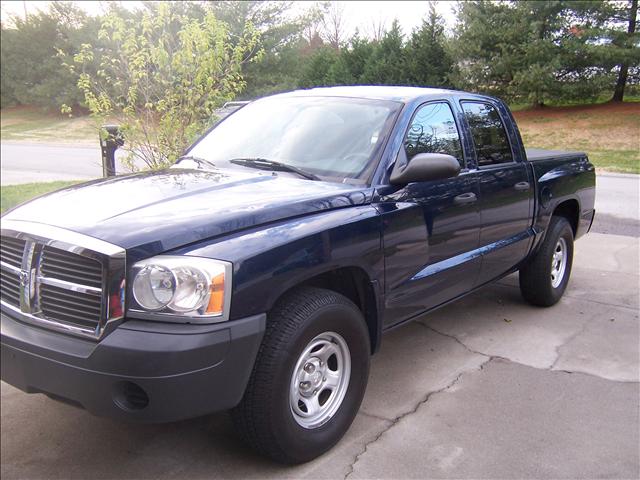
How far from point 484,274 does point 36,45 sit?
44428 mm

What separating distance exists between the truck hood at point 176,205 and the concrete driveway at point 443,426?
3.97 ft

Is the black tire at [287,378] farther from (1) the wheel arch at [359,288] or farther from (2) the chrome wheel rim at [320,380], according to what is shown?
(1) the wheel arch at [359,288]

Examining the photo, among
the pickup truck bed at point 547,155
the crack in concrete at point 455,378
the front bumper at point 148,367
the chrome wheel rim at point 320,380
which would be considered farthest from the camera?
the pickup truck bed at point 547,155

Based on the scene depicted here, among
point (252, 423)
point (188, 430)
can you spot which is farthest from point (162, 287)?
point (188, 430)

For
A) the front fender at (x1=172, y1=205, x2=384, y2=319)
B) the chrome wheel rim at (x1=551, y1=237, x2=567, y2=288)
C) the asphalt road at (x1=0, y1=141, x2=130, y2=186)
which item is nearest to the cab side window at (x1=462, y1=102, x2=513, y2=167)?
the chrome wheel rim at (x1=551, y1=237, x2=567, y2=288)

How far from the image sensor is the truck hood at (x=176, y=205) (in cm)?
262

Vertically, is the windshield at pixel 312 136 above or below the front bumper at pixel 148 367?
above

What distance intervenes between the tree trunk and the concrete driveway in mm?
2763

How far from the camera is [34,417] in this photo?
3.48 meters

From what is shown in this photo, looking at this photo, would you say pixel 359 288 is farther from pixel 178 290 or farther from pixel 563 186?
pixel 563 186

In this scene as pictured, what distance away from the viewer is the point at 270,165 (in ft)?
12.3

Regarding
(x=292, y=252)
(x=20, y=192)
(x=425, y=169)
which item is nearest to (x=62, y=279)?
(x=292, y=252)

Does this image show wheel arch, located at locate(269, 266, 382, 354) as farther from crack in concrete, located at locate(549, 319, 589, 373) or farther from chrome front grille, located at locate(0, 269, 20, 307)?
crack in concrete, located at locate(549, 319, 589, 373)

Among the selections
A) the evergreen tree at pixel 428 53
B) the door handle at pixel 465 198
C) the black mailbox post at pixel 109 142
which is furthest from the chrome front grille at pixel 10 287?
the evergreen tree at pixel 428 53
